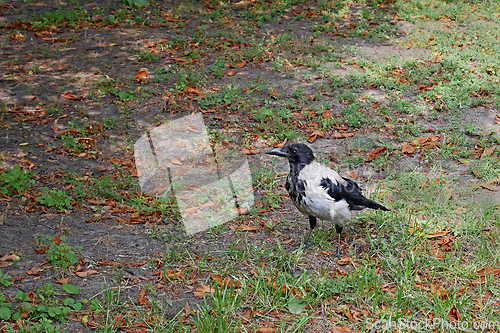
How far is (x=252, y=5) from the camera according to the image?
35.0 feet

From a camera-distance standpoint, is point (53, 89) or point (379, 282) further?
point (53, 89)

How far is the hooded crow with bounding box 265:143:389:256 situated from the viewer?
14.2 feet

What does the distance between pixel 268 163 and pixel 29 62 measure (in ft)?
15.4

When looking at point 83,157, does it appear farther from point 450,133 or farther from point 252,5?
point 252,5

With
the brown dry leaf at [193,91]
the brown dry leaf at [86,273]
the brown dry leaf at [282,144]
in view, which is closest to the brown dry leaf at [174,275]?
the brown dry leaf at [86,273]

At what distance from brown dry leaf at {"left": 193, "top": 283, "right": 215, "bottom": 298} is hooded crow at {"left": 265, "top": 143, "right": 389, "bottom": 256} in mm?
1084

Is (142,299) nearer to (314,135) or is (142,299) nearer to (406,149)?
(314,135)

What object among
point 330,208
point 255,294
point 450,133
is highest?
point 330,208

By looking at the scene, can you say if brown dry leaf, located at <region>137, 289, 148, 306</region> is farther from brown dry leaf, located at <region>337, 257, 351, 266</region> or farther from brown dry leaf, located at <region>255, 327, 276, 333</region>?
brown dry leaf, located at <region>337, 257, 351, 266</region>

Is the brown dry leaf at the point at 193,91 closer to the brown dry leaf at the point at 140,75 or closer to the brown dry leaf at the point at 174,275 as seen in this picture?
the brown dry leaf at the point at 140,75

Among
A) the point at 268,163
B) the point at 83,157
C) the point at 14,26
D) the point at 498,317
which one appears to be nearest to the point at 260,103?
the point at 268,163

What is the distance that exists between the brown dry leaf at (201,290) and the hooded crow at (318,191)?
3.56 ft

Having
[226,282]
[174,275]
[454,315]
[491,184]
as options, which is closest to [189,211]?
[174,275]

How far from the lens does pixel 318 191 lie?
14.2 ft
